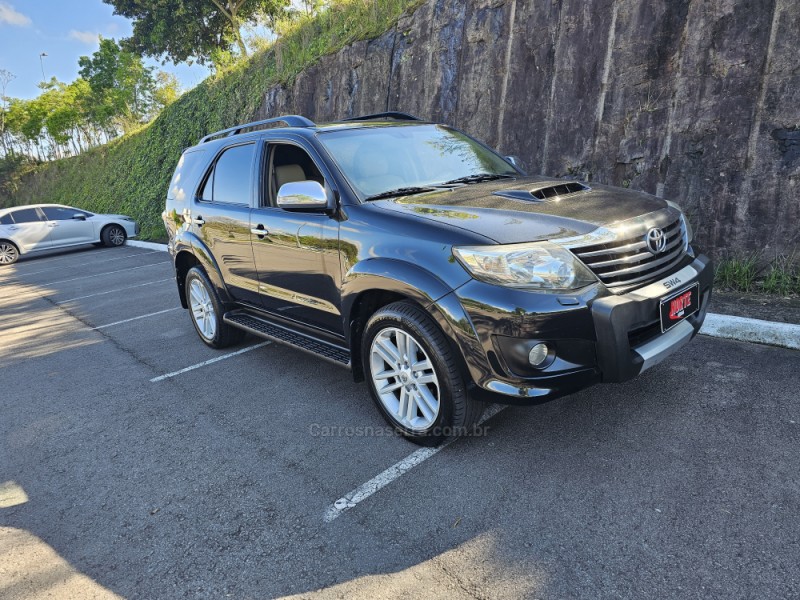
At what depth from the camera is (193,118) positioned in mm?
19406

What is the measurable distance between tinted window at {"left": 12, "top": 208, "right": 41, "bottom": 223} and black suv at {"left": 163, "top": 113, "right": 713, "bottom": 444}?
13.9 meters

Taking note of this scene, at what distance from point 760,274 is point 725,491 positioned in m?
3.71

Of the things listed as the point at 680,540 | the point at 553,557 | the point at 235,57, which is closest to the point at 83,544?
the point at 553,557

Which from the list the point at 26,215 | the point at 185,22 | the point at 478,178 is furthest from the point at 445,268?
the point at 185,22

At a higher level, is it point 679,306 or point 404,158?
point 404,158

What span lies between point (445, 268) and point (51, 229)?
16344 mm

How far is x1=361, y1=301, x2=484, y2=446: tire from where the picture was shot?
114 inches

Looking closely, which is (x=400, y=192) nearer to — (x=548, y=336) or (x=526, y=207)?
(x=526, y=207)

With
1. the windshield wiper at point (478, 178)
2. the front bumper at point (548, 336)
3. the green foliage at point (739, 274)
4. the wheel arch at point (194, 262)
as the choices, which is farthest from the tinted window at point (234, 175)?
the green foliage at point (739, 274)

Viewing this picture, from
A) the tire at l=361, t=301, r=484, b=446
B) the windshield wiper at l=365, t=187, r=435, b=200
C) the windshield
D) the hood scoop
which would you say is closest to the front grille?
the hood scoop

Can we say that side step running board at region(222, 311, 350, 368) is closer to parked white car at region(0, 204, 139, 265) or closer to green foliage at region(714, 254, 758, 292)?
green foliage at region(714, 254, 758, 292)

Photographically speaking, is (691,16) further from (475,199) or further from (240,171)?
(240,171)

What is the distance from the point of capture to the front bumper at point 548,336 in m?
2.59

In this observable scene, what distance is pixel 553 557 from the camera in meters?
2.25
